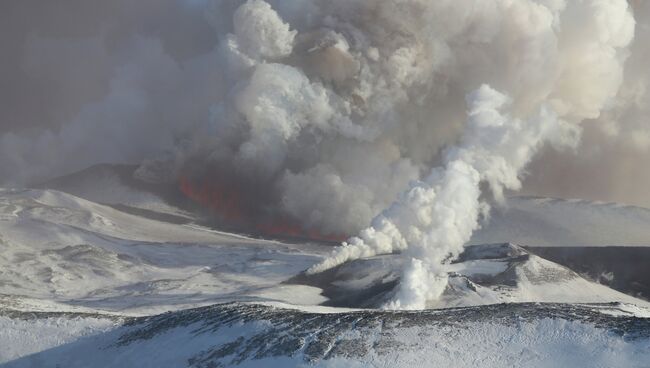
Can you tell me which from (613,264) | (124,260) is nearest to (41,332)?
(124,260)

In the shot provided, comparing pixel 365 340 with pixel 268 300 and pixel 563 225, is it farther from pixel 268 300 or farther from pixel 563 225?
pixel 563 225

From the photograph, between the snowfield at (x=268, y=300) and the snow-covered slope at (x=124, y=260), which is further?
the snow-covered slope at (x=124, y=260)

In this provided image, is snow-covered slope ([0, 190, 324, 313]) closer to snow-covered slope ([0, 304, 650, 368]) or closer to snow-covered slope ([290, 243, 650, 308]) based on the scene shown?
snow-covered slope ([290, 243, 650, 308])

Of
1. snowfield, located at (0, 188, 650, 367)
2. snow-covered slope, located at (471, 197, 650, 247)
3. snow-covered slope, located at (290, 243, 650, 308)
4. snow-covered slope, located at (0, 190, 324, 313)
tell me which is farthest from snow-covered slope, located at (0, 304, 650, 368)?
snow-covered slope, located at (471, 197, 650, 247)

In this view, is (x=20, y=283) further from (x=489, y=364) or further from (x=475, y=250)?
(x=489, y=364)

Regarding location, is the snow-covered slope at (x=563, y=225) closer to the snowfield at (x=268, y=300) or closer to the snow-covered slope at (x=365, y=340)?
the snowfield at (x=268, y=300)

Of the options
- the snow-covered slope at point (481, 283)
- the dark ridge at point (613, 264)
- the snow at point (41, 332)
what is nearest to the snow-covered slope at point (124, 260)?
the snow-covered slope at point (481, 283)
